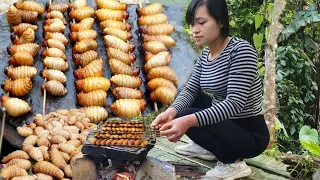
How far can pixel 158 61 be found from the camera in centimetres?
456

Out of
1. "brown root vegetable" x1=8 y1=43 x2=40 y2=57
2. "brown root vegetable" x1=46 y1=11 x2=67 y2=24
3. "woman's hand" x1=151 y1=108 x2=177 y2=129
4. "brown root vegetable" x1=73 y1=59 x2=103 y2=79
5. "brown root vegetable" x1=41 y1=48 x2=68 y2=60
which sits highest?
"brown root vegetable" x1=46 y1=11 x2=67 y2=24

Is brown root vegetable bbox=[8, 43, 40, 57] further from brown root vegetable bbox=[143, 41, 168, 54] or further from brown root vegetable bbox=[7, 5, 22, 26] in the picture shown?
brown root vegetable bbox=[143, 41, 168, 54]

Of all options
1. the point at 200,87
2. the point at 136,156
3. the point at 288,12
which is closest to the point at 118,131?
the point at 136,156

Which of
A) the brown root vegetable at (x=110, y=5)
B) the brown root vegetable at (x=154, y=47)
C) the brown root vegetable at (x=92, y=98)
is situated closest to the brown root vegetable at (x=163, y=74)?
the brown root vegetable at (x=154, y=47)

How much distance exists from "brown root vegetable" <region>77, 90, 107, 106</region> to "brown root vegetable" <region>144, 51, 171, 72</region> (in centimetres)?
70

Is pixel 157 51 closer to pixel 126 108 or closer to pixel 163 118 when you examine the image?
pixel 126 108

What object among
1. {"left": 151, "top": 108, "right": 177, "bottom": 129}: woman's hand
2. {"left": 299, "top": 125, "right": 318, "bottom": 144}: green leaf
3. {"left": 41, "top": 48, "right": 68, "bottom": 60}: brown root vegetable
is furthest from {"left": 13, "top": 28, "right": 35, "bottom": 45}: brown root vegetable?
{"left": 299, "top": 125, "right": 318, "bottom": 144}: green leaf

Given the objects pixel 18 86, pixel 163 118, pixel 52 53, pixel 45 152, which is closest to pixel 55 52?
pixel 52 53

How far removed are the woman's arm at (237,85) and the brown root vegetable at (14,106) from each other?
230 centimetres

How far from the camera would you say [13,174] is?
8.77 ft

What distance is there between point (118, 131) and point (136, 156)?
299mm

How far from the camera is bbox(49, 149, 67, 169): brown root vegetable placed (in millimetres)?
2910

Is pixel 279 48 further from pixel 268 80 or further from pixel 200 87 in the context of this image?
pixel 200 87

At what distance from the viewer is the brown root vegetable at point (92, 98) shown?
13.5 ft
